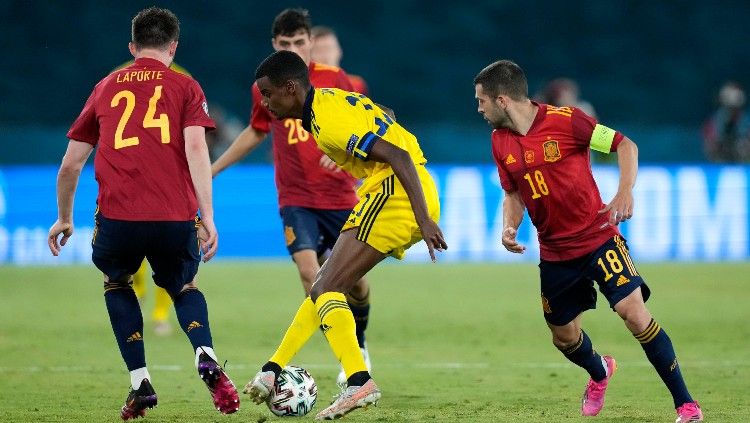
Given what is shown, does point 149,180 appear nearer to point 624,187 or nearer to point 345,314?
point 345,314

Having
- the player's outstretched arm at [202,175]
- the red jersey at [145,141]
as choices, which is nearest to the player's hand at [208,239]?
the player's outstretched arm at [202,175]

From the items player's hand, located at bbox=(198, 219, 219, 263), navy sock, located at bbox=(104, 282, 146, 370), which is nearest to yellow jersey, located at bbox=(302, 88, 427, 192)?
player's hand, located at bbox=(198, 219, 219, 263)

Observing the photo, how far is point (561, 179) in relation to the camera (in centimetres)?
686

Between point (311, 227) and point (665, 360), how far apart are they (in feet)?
10.5

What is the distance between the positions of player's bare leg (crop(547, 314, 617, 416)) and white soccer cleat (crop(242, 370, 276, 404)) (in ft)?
5.29

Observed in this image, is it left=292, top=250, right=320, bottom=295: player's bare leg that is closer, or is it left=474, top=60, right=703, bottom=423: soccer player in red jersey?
left=474, top=60, right=703, bottom=423: soccer player in red jersey

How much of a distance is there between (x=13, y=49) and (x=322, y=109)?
19.0m

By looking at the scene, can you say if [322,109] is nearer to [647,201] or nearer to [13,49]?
[647,201]

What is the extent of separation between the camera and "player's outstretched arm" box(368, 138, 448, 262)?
6246mm

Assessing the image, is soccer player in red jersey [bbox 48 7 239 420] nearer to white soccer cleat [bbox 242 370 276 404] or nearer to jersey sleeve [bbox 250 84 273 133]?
white soccer cleat [bbox 242 370 276 404]

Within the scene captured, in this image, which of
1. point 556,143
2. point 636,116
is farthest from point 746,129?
point 556,143

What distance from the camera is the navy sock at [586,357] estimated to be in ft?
23.2

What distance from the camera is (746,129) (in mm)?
23875

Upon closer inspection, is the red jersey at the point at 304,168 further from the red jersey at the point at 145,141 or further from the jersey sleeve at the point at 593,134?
the jersey sleeve at the point at 593,134
